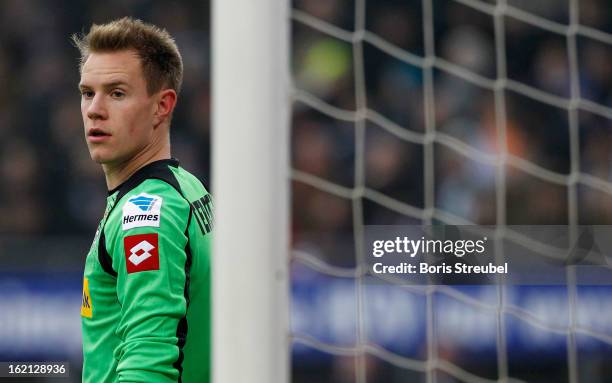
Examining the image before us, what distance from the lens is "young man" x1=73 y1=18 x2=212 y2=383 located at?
5.82 ft

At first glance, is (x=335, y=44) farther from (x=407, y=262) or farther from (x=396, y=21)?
(x=407, y=262)

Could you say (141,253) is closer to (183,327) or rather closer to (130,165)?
(183,327)

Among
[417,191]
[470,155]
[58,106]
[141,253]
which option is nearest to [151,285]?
[141,253]

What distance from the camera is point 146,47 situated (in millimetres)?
2070

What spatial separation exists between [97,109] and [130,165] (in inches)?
4.8

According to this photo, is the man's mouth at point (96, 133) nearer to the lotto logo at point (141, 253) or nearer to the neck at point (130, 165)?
the neck at point (130, 165)

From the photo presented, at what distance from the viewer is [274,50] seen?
1343 millimetres

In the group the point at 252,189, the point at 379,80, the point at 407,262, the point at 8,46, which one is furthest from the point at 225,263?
the point at 8,46

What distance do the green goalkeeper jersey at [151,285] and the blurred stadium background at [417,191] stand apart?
153 cm

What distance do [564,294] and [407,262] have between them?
20.8 inches

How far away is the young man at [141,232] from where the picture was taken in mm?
1773

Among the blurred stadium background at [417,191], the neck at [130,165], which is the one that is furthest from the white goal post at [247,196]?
the blurred stadium background at [417,191]

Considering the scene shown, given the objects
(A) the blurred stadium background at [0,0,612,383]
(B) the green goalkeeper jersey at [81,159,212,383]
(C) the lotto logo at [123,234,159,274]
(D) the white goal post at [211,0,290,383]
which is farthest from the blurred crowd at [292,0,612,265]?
(D) the white goal post at [211,0,290,383]

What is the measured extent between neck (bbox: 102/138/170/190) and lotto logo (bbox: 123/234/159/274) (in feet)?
0.81
